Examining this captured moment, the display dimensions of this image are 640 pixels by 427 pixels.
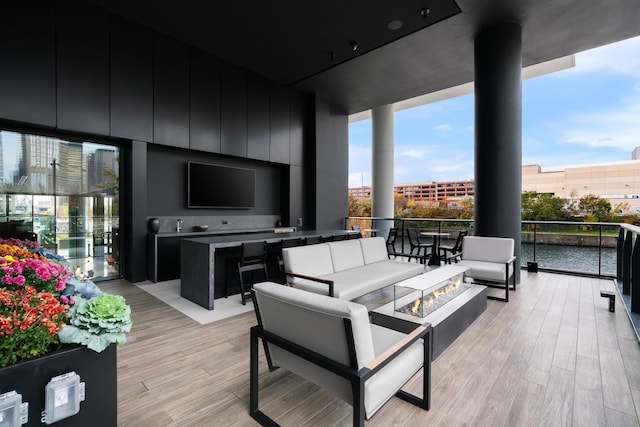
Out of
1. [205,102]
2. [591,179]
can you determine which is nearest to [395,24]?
[205,102]

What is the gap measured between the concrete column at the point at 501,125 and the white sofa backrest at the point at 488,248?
38 centimetres

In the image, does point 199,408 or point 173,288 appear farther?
point 173,288

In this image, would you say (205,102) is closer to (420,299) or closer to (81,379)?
(420,299)

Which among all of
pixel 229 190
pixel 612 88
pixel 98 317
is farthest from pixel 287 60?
pixel 612 88

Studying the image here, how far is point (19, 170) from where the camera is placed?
160 inches

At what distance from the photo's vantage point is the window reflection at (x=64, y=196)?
4.02 meters

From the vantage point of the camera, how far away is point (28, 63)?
3777 mm

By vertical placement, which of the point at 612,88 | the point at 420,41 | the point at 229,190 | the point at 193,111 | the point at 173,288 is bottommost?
the point at 173,288

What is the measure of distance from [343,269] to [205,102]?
13.8 feet

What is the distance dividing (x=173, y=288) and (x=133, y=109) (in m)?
2.94

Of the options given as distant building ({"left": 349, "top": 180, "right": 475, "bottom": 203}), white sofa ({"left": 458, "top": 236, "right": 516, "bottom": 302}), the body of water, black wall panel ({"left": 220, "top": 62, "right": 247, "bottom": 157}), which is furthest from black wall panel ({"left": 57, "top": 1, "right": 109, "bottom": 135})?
distant building ({"left": 349, "top": 180, "right": 475, "bottom": 203})

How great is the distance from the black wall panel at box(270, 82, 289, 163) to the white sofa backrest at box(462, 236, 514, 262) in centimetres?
443

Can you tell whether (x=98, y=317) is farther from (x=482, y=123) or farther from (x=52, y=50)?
(x=482, y=123)

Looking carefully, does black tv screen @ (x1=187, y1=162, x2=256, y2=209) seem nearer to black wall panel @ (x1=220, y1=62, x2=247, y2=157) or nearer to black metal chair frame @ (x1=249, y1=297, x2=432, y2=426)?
black wall panel @ (x1=220, y1=62, x2=247, y2=157)
